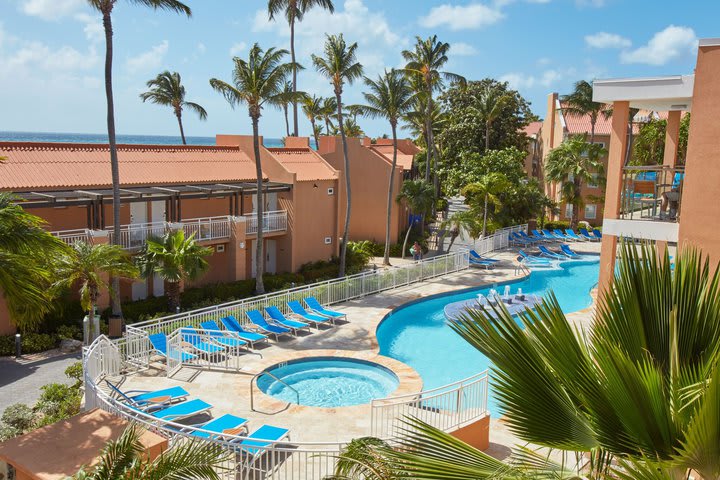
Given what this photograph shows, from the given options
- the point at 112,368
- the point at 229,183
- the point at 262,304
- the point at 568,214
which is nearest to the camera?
the point at 112,368

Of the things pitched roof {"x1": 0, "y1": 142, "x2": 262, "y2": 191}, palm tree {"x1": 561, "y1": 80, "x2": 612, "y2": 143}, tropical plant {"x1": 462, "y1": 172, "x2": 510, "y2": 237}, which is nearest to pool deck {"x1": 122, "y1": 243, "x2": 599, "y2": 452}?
pitched roof {"x1": 0, "y1": 142, "x2": 262, "y2": 191}

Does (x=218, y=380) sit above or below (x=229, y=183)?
below

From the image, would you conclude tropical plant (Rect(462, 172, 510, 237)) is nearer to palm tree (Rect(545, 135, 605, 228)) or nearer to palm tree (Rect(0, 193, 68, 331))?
palm tree (Rect(545, 135, 605, 228))

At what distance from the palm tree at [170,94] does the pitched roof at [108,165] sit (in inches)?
507

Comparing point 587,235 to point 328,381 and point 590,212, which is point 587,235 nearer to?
point 590,212

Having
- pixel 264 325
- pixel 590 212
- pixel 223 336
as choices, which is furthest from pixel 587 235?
pixel 223 336

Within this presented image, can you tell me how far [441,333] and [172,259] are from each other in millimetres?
9505

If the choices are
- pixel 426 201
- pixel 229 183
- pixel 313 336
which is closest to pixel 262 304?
pixel 313 336

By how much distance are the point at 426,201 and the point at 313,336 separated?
49.5 ft

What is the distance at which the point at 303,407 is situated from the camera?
13.6 m

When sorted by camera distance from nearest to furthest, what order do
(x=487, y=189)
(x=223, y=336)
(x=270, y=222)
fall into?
(x=223, y=336)
(x=270, y=222)
(x=487, y=189)

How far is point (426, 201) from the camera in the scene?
3275 cm

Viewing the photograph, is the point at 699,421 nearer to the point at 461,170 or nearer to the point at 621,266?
the point at 621,266

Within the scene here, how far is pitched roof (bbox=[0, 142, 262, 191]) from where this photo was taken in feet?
65.7
